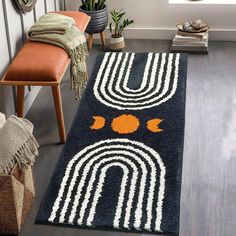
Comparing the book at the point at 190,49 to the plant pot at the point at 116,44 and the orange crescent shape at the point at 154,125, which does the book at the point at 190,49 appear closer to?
the plant pot at the point at 116,44

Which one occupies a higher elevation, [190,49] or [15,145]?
[15,145]

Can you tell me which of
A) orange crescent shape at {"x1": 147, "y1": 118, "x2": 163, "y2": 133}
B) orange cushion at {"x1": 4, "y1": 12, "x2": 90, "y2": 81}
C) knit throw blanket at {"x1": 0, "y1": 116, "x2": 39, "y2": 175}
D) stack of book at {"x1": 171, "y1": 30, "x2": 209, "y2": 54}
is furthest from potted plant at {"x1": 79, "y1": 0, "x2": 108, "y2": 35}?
knit throw blanket at {"x1": 0, "y1": 116, "x2": 39, "y2": 175}

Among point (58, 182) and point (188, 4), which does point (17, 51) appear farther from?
point (188, 4)

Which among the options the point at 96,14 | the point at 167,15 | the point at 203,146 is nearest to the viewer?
the point at 203,146

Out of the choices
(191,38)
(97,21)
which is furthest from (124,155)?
(191,38)

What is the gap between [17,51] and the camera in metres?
3.17

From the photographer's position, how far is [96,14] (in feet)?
12.8

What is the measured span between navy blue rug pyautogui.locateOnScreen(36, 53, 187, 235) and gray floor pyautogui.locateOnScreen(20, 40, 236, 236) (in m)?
0.05

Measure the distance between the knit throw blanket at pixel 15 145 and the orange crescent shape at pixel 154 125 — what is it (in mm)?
888

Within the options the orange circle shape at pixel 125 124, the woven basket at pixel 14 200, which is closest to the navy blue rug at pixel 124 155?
the orange circle shape at pixel 125 124

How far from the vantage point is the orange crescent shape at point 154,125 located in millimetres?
3047

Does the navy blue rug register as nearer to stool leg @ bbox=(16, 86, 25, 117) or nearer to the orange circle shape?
the orange circle shape

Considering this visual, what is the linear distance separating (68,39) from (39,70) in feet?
1.24

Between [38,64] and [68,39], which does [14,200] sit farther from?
[68,39]
